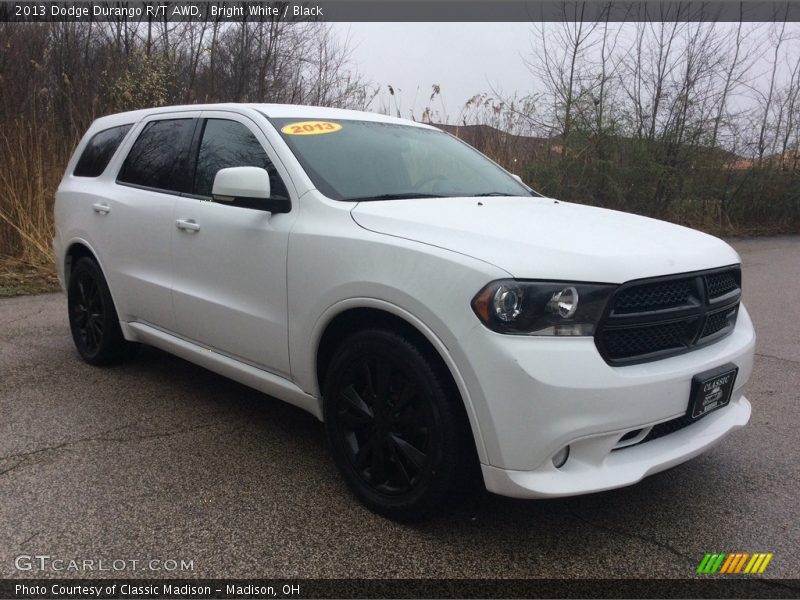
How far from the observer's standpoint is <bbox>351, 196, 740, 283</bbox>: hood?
2.41 meters

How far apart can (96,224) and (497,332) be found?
129 inches

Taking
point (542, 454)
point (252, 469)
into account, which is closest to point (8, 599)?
point (252, 469)

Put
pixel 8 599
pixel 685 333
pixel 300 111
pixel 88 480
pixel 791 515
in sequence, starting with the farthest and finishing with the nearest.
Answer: pixel 300 111
pixel 88 480
pixel 791 515
pixel 685 333
pixel 8 599

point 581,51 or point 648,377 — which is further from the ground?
point 581,51

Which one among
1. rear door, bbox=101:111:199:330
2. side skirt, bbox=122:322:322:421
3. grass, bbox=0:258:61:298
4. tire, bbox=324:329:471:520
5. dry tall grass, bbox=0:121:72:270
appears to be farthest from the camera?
dry tall grass, bbox=0:121:72:270

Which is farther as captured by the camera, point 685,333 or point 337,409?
Result: point 337,409

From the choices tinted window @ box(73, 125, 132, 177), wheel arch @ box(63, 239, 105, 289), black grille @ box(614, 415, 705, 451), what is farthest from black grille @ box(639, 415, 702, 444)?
tinted window @ box(73, 125, 132, 177)

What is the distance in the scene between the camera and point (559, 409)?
229 centimetres

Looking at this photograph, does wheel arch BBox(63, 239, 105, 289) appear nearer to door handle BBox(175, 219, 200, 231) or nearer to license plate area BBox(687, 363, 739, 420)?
door handle BBox(175, 219, 200, 231)

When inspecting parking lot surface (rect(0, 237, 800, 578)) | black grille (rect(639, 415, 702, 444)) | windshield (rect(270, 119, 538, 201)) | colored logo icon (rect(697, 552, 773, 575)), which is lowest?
parking lot surface (rect(0, 237, 800, 578))

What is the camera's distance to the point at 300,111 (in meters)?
3.77

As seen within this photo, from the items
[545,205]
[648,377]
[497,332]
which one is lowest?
[648,377]

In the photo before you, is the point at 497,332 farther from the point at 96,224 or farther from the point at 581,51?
the point at 581,51

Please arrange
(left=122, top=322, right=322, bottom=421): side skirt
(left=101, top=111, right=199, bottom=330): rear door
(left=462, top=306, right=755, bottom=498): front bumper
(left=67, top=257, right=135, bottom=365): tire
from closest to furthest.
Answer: (left=462, top=306, right=755, bottom=498): front bumper → (left=122, top=322, right=322, bottom=421): side skirt → (left=101, top=111, right=199, bottom=330): rear door → (left=67, top=257, right=135, bottom=365): tire
